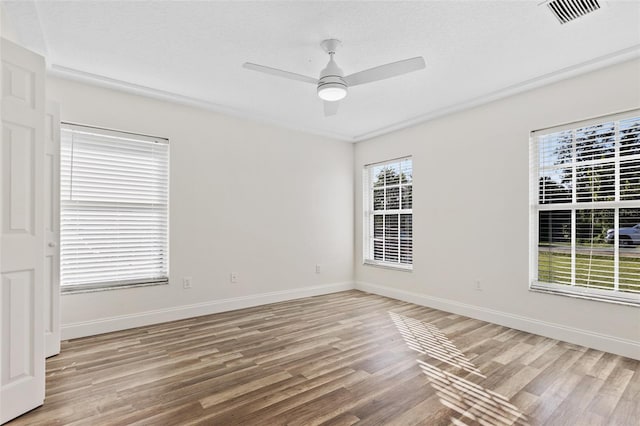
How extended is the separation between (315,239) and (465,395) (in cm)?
336

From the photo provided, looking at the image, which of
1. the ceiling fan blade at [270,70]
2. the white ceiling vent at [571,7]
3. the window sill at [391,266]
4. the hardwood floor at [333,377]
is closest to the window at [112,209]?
the hardwood floor at [333,377]

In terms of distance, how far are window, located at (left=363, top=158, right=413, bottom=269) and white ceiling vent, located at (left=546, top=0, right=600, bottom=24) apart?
2.71 metres

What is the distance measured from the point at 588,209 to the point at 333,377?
2.91 meters

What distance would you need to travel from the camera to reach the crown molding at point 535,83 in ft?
9.69

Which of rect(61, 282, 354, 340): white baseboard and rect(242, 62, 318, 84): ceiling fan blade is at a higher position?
rect(242, 62, 318, 84): ceiling fan blade

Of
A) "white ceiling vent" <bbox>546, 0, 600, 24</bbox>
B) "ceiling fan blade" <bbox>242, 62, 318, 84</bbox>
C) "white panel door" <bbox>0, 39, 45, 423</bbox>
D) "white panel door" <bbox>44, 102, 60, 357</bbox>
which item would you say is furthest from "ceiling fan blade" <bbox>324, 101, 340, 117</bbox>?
"white panel door" <bbox>44, 102, 60, 357</bbox>

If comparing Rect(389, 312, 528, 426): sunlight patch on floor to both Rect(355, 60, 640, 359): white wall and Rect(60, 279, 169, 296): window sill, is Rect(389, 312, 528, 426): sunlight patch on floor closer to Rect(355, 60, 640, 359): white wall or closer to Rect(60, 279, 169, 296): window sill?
Rect(355, 60, 640, 359): white wall

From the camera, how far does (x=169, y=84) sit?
12.0 feet

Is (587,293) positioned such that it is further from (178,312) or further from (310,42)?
(178,312)

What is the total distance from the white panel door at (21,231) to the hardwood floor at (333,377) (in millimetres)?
218

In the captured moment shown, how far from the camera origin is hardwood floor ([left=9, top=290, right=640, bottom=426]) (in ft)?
6.72

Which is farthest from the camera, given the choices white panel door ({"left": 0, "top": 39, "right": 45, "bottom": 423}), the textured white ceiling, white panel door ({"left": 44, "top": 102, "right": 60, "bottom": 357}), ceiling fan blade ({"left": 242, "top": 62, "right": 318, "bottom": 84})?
white panel door ({"left": 44, "top": 102, "right": 60, "bottom": 357})

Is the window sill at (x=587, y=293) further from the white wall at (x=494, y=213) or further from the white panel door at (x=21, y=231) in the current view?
the white panel door at (x=21, y=231)

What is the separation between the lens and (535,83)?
3496 mm
